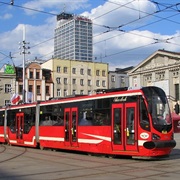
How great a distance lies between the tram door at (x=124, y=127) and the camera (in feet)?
50.4

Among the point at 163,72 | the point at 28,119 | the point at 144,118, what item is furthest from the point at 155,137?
the point at 163,72

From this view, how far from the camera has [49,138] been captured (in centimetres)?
2141

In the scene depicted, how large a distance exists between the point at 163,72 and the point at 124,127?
46050 mm

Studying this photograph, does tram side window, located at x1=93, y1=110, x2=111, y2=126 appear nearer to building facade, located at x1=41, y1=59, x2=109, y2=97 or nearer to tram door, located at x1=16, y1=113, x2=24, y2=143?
tram door, located at x1=16, y1=113, x2=24, y2=143

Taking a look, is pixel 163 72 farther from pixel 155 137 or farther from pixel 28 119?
pixel 155 137

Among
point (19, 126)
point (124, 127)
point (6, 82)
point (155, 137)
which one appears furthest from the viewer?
A: point (6, 82)

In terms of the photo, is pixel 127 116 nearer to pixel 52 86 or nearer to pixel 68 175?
pixel 68 175

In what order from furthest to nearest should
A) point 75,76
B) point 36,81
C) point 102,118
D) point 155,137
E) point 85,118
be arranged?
1. point 75,76
2. point 36,81
3. point 85,118
4. point 102,118
5. point 155,137

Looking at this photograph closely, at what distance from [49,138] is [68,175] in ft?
33.5

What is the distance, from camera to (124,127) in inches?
617

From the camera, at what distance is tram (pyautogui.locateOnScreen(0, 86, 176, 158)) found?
1510 centimetres

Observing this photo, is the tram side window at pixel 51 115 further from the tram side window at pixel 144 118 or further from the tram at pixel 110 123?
the tram side window at pixel 144 118

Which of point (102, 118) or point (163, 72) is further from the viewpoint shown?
point (163, 72)

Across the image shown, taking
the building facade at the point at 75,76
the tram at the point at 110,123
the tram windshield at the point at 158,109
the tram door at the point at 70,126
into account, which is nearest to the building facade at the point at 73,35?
the tram at the point at 110,123
